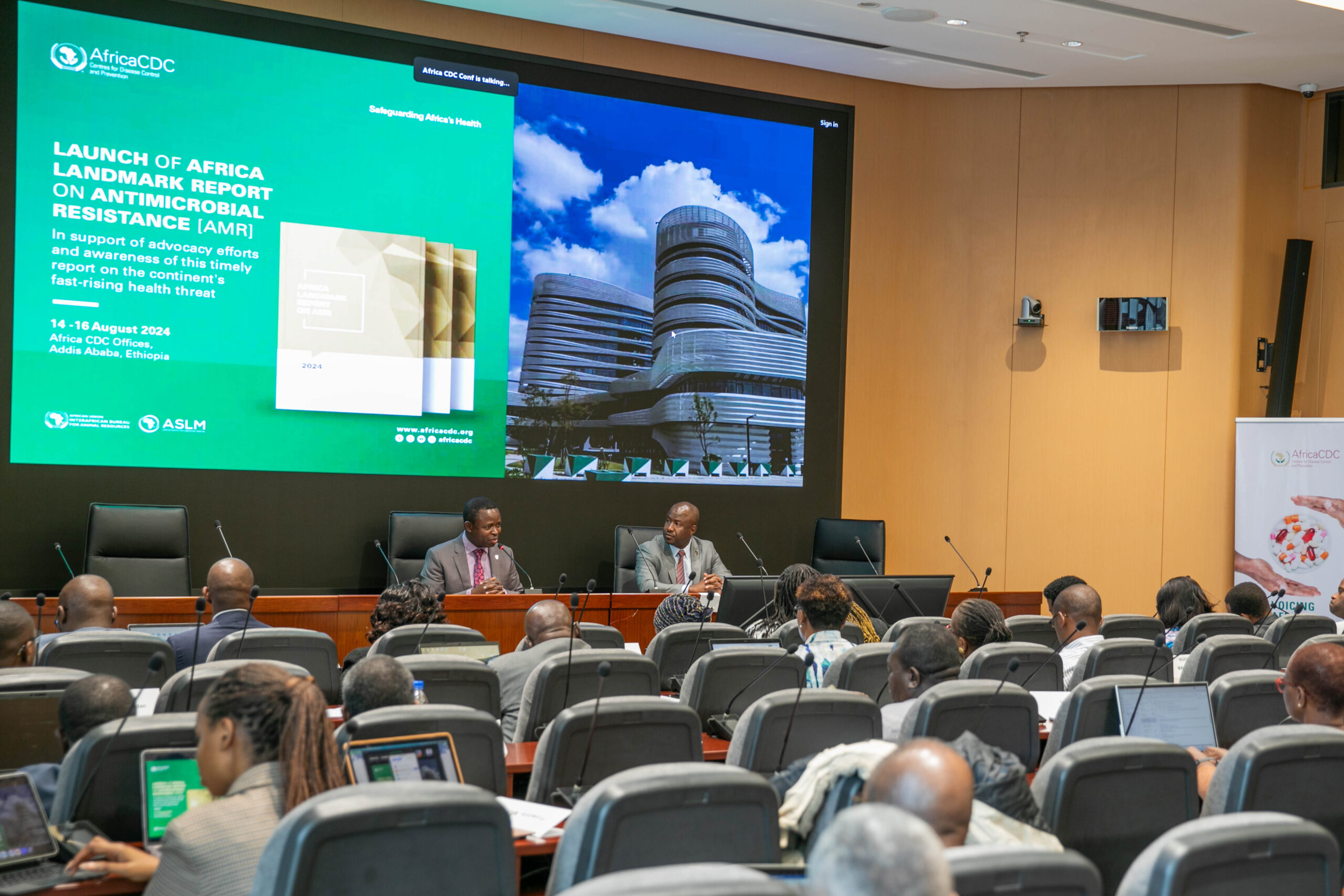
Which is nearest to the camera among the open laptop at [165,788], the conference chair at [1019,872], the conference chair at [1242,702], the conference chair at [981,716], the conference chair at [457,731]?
the conference chair at [1019,872]

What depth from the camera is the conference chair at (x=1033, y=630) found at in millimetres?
5441

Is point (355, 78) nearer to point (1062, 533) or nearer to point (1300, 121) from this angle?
point (1062, 533)

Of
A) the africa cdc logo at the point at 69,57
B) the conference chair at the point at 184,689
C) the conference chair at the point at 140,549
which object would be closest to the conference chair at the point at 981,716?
the conference chair at the point at 184,689

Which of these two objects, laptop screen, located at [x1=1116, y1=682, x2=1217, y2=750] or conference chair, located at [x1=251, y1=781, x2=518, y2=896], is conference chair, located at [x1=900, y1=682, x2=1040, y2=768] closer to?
laptop screen, located at [x1=1116, y1=682, x2=1217, y2=750]

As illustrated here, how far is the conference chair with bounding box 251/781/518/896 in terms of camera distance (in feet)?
5.62

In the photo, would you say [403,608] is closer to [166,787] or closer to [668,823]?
[166,787]

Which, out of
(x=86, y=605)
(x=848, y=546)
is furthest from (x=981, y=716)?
(x=848, y=546)

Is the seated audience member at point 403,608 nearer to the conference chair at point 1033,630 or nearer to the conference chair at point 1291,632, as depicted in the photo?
the conference chair at point 1033,630

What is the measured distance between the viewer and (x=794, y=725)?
303 centimetres

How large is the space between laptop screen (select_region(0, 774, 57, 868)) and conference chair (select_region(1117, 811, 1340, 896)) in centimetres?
194

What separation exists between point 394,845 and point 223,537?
501 centimetres

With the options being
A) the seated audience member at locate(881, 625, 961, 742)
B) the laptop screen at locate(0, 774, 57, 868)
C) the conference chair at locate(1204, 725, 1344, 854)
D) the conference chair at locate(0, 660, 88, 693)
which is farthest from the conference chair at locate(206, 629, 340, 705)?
the conference chair at locate(1204, 725, 1344, 854)

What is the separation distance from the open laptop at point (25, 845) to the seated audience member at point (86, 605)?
2255 mm

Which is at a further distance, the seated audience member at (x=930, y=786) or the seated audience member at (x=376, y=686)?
the seated audience member at (x=376, y=686)
